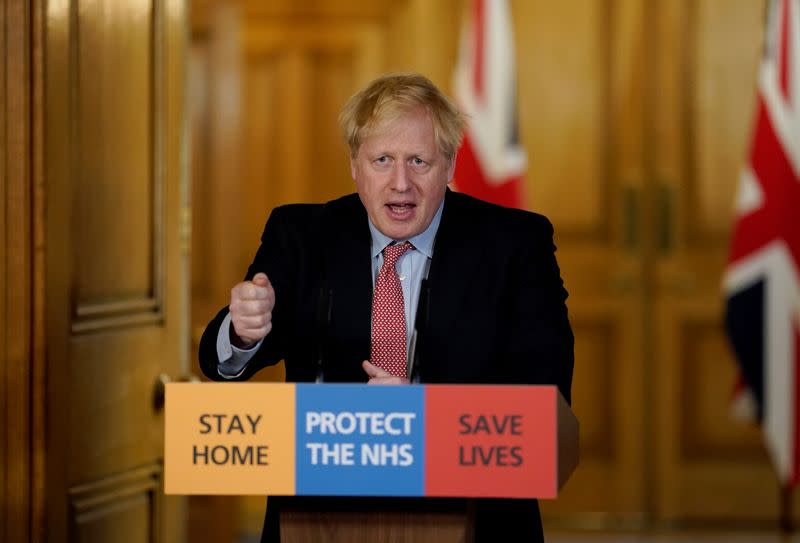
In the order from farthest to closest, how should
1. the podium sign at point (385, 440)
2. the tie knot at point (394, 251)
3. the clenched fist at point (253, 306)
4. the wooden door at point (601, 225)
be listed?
the wooden door at point (601, 225) → the tie knot at point (394, 251) → the clenched fist at point (253, 306) → the podium sign at point (385, 440)

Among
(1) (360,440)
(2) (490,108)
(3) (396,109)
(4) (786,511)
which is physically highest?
(2) (490,108)

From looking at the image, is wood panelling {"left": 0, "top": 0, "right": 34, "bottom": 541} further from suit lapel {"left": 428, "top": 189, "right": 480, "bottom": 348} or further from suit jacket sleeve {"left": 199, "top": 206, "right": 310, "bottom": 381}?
suit lapel {"left": 428, "top": 189, "right": 480, "bottom": 348}

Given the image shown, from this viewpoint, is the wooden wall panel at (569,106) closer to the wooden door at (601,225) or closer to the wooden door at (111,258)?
the wooden door at (601,225)

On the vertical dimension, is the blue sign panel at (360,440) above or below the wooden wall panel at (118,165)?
below

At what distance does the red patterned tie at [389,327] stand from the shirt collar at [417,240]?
0.21 ft

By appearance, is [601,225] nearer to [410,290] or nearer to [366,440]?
[410,290]

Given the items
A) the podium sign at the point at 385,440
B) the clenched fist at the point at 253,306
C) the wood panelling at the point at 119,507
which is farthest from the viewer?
the wood panelling at the point at 119,507

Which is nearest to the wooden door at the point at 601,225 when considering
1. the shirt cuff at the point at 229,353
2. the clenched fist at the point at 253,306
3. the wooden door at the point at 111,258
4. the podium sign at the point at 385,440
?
the wooden door at the point at 111,258

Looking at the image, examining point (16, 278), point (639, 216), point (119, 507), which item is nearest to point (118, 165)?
point (16, 278)

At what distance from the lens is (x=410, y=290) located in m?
2.14

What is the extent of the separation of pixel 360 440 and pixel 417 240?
548 mm

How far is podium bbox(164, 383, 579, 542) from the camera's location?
1698mm

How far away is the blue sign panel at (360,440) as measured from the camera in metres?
1.70

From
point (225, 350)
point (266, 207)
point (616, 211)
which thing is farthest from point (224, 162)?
point (225, 350)
